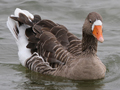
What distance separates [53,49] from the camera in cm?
869

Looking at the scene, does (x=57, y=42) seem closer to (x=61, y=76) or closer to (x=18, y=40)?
(x=61, y=76)

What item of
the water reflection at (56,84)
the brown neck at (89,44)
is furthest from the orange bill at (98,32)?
the water reflection at (56,84)

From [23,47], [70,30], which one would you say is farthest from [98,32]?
[70,30]

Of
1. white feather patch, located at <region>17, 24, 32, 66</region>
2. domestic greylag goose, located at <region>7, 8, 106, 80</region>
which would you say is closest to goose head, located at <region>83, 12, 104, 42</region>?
domestic greylag goose, located at <region>7, 8, 106, 80</region>

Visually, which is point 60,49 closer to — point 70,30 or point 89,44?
point 89,44

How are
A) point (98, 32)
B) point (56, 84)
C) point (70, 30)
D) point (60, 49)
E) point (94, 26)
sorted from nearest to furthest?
point (98, 32)
point (94, 26)
point (56, 84)
point (60, 49)
point (70, 30)

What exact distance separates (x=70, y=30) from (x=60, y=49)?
4099 mm

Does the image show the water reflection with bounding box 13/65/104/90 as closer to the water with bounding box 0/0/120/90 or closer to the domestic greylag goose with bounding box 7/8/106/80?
the water with bounding box 0/0/120/90

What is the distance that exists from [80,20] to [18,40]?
177 inches

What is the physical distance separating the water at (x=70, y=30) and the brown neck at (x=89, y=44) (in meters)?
0.85

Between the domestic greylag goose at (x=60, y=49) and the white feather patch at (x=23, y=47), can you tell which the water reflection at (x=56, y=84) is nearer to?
the domestic greylag goose at (x=60, y=49)

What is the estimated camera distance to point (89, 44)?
8383 mm

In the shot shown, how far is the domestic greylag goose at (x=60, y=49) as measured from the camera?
27.1 feet

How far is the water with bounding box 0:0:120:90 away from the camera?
8.33m
